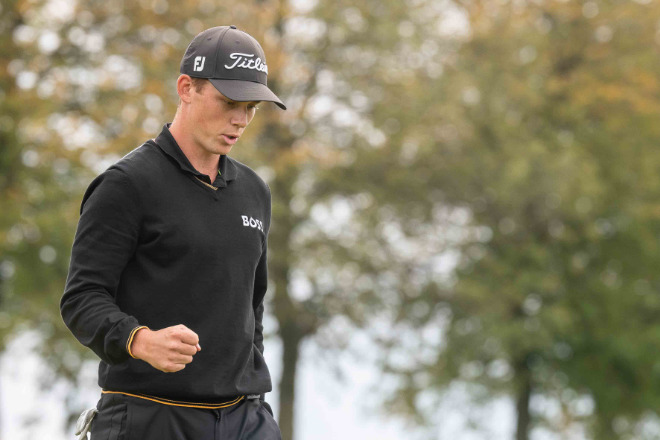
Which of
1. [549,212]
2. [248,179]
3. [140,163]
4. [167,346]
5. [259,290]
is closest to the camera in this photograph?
[167,346]

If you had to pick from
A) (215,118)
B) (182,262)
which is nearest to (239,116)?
(215,118)

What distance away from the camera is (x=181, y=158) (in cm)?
308

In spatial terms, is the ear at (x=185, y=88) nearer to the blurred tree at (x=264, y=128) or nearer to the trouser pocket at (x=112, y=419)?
the trouser pocket at (x=112, y=419)

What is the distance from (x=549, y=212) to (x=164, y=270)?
1511 cm

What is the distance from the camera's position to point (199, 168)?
3.13m

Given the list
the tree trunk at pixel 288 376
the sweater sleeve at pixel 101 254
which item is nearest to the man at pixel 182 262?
the sweater sleeve at pixel 101 254

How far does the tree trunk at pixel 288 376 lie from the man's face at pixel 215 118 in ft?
47.0

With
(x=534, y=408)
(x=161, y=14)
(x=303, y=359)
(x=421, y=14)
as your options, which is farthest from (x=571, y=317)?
(x=161, y=14)

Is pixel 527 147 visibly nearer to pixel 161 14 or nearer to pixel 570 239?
pixel 570 239

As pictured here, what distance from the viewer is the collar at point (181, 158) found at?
3066 mm

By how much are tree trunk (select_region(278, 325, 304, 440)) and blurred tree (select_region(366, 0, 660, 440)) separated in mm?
1851

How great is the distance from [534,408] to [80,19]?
1140 centimetres

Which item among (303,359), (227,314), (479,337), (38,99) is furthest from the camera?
(303,359)

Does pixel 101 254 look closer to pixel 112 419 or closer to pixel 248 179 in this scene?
pixel 112 419
